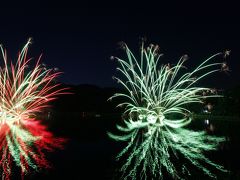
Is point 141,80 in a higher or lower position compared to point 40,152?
higher

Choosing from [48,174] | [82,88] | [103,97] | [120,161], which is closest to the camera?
[48,174]

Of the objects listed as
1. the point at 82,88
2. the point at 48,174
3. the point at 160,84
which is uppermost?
the point at 82,88

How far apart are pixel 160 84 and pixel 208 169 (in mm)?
19593

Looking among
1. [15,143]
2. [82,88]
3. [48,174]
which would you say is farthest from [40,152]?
[82,88]

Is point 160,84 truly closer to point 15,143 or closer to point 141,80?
point 141,80

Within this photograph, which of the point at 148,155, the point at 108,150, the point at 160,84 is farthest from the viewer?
the point at 160,84

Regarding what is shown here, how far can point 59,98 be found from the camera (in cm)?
7875

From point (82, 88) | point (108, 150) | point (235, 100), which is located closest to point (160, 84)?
point (108, 150)

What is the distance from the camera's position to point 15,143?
19219 mm

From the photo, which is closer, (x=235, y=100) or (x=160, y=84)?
(x=160, y=84)

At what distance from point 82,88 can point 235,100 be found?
54.0 metres

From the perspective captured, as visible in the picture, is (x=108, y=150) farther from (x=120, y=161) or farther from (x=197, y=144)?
(x=197, y=144)

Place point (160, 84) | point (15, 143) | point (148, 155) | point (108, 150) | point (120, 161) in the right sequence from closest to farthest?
point (120, 161) < point (148, 155) < point (108, 150) < point (15, 143) < point (160, 84)

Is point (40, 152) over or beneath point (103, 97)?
A: beneath
